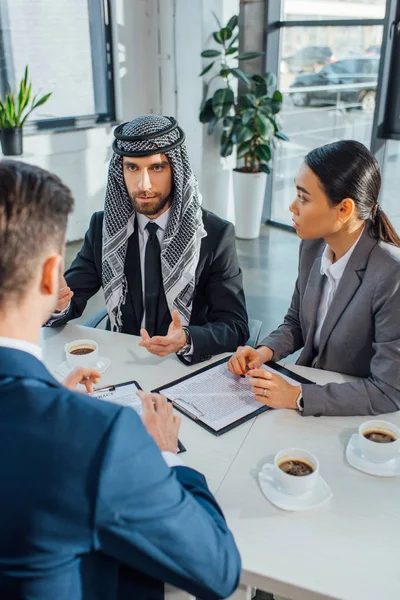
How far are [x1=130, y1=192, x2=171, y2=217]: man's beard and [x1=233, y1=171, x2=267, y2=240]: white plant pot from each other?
3.24 metres

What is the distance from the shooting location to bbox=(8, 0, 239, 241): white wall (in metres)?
4.90

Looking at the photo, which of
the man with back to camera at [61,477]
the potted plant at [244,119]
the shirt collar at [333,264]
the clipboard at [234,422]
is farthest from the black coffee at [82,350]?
the potted plant at [244,119]

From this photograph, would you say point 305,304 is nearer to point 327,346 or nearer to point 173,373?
point 327,346

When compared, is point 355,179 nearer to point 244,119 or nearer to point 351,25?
point 244,119

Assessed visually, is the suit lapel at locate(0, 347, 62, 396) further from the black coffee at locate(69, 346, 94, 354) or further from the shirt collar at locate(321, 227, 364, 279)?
the shirt collar at locate(321, 227, 364, 279)

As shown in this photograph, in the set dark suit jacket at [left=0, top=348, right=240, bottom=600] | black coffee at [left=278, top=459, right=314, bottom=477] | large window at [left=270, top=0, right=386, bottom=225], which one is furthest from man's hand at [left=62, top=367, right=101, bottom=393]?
large window at [left=270, top=0, right=386, bottom=225]

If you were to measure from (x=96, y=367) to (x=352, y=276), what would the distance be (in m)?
0.83

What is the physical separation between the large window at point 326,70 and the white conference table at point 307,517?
13.4 ft

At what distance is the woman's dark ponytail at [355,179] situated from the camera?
168 cm

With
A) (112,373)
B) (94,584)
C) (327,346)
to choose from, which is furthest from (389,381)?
(94,584)

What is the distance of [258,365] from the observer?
1671 millimetres

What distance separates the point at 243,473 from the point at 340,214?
0.86 meters

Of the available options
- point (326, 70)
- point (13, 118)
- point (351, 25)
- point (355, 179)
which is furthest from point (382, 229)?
point (326, 70)

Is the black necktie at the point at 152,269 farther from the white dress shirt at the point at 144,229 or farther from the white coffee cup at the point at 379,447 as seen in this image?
the white coffee cup at the point at 379,447
